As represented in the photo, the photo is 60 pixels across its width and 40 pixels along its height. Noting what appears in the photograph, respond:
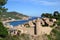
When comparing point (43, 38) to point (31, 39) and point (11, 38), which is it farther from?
point (11, 38)

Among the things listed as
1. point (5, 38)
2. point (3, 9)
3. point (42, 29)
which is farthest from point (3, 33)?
point (42, 29)

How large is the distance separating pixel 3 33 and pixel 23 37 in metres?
3.21

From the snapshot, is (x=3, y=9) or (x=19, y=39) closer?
(x=3, y=9)

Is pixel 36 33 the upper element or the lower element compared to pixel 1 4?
lower

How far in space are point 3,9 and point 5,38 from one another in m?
2.86

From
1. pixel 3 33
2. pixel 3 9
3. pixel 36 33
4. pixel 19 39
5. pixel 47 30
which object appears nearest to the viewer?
pixel 3 9

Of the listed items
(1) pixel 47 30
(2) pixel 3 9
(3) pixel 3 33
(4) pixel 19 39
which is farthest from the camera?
(1) pixel 47 30

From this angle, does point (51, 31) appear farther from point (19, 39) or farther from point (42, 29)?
point (19, 39)

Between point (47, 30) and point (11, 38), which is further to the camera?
point (47, 30)

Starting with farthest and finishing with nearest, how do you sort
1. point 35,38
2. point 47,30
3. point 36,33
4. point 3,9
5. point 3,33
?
point 47,30
point 36,33
point 35,38
point 3,33
point 3,9

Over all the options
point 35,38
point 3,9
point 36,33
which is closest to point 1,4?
point 3,9

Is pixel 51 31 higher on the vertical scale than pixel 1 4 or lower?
lower

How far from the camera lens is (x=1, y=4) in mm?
18547

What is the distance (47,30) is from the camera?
28.7 m
